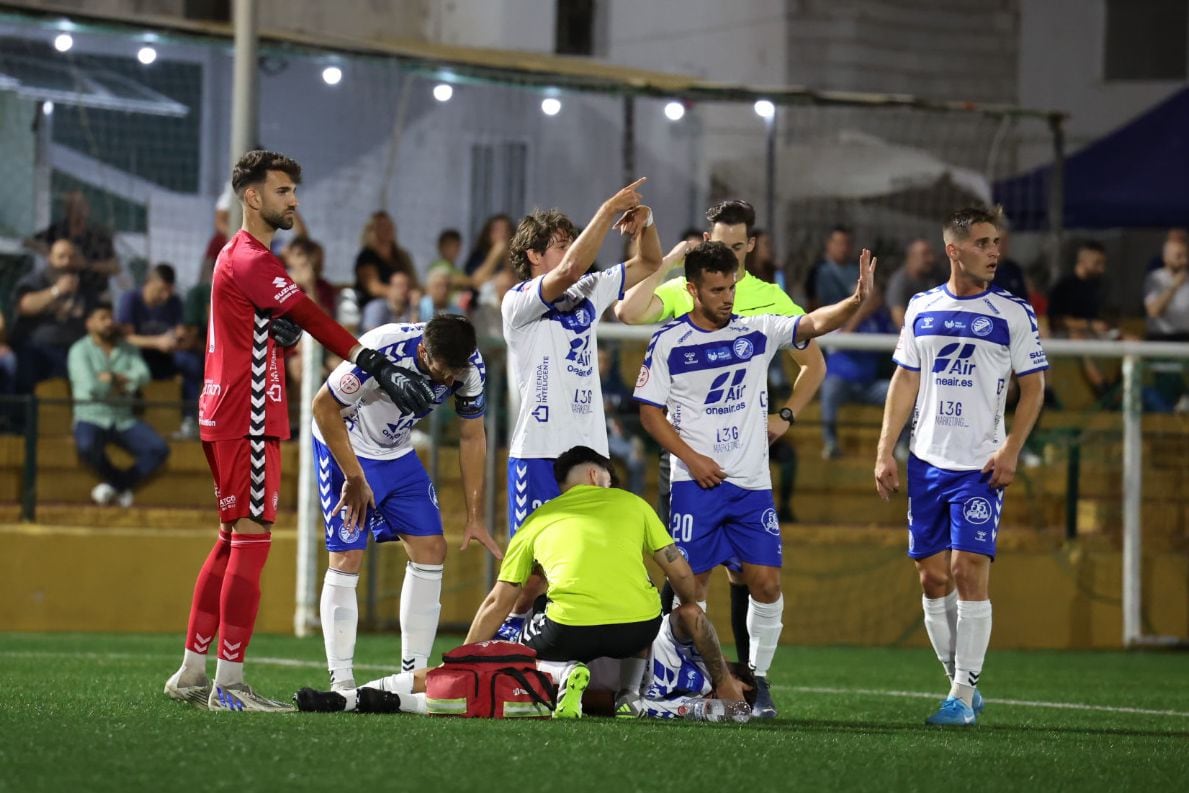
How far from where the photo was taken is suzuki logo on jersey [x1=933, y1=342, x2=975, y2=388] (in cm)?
875

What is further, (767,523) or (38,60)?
(38,60)

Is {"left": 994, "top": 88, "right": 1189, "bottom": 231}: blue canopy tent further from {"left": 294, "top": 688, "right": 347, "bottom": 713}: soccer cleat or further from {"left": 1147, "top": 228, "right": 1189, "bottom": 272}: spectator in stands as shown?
{"left": 294, "top": 688, "right": 347, "bottom": 713}: soccer cleat

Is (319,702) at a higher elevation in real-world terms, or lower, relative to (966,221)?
lower

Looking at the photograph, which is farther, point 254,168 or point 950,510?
point 950,510

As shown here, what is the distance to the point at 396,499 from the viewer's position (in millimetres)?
8328

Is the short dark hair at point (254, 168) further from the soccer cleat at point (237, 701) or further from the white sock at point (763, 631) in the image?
the white sock at point (763, 631)

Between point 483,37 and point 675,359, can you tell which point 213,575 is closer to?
point 675,359

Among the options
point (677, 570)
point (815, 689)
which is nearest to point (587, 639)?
point (677, 570)

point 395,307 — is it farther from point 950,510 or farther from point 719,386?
point 950,510

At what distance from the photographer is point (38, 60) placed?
50.8 feet

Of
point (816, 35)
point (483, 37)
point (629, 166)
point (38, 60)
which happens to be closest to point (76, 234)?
point (38, 60)

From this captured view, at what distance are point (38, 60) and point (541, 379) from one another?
8482mm

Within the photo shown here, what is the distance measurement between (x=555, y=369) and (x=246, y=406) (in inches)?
61.6

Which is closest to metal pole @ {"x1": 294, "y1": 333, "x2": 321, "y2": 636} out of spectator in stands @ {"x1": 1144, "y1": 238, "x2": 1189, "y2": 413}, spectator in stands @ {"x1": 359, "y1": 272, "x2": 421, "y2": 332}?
spectator in stands @ {"x1": 359, "y1": 272, "x2": 421, "y2": 332}
